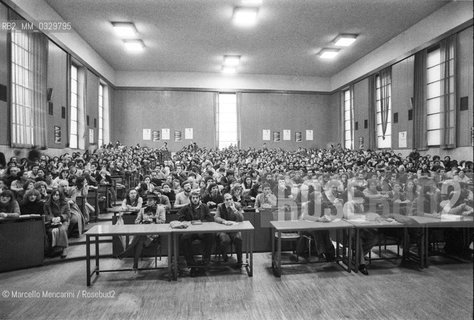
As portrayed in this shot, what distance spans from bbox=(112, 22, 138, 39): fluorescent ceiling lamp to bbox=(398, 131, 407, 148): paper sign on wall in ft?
45.1

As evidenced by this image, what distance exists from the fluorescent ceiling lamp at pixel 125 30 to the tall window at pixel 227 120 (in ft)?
31.4

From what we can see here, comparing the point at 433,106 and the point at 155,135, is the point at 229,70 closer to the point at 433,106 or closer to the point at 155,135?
the point at 155,135

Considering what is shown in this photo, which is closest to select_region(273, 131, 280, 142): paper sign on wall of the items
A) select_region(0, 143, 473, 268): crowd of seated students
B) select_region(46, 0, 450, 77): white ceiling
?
select_region(46, 0, 450, 77): white ceiling

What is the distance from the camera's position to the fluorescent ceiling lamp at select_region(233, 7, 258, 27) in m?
13.4

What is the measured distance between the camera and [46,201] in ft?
22.2

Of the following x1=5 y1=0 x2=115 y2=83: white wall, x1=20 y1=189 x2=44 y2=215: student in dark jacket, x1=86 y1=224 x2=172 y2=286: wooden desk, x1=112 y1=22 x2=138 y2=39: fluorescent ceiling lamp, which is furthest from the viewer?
x1=112 y1=22 x2=138 y2=39: fluorescent ceiling lamp

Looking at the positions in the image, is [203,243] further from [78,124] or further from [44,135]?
[78,124]

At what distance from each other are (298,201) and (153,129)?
18136 millimetres

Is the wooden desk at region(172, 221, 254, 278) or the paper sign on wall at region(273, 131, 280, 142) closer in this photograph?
the wooden desk at region(172, 221, 254, 278)

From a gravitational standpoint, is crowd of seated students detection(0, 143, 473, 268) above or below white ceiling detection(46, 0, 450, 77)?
below

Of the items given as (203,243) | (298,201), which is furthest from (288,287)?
(298,201)

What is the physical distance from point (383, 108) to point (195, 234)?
608 inches

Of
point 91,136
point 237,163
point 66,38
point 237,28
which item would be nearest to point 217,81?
point 237,28

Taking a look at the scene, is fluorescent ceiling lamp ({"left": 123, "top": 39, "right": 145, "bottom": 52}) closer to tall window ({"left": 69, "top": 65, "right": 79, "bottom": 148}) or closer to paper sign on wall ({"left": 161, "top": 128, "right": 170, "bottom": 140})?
tall window ({"left": 69, "top": 65, "right": 79, "bottom": 148})
